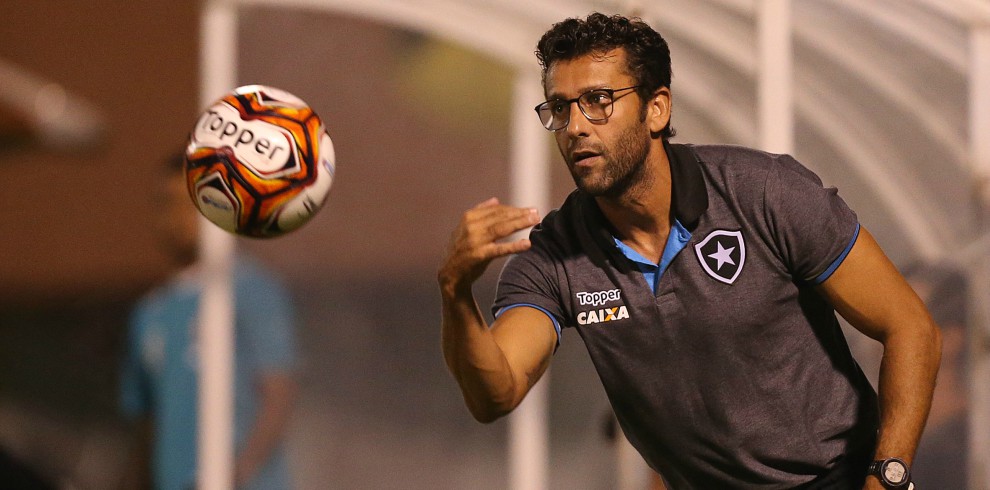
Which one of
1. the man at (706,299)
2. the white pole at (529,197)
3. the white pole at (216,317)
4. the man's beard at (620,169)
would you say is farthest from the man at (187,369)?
the man's beard at (620,169)

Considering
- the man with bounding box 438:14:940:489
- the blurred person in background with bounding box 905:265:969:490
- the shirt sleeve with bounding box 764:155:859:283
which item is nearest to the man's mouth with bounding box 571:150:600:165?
the man with bounding box 438:14:940:489

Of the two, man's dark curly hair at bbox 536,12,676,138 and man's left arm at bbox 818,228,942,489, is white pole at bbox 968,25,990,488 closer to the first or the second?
man's left arm at bbox 818,228,942,489

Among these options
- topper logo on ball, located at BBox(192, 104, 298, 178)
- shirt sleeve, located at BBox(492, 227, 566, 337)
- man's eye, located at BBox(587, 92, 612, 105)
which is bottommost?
shirt sleeve, located at BBox(492, 227, 566, 337)

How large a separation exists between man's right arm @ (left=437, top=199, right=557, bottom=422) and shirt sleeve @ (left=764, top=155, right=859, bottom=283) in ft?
2.27

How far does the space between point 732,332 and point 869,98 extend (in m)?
2.05

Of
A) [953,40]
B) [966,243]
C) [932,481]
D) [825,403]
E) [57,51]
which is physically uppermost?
[57,51]

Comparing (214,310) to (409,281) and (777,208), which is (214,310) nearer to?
(409,281)

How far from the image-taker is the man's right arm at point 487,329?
2758 millimetres

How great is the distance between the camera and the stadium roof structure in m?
4.58

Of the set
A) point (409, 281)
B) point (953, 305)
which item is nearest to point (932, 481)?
point (953, 305)

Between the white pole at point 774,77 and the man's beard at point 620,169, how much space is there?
1.21m

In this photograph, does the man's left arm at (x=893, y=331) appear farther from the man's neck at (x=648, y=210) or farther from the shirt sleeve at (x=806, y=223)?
the man's neck at (x=648, y=210)

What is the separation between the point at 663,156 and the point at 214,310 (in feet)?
10.9

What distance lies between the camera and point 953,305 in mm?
4648
